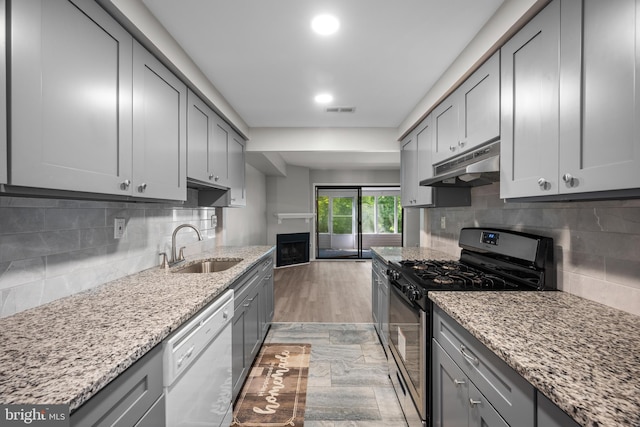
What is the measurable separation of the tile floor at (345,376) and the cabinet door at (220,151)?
173 centimetres

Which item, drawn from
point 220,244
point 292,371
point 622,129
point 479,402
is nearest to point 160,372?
point 479,402

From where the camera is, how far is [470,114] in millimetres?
1817

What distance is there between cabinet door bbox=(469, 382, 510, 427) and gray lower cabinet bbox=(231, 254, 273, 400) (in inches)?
51.9

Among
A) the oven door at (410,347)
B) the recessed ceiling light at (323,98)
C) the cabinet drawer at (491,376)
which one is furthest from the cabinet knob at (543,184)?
the recessed ceiling light at (323,98)

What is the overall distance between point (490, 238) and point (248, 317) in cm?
184

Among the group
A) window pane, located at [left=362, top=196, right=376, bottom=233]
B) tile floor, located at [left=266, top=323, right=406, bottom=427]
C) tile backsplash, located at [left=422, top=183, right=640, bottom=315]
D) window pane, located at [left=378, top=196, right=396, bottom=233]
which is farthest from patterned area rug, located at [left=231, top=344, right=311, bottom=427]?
window pane, located at [left=378, top=196, right=396, bottom=233]

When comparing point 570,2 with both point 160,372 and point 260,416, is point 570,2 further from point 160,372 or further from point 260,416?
point 260,416

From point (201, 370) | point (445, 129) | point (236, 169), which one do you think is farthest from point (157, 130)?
point (445, 129)

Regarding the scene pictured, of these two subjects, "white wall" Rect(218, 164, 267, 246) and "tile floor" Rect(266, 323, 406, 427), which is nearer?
"tile floor" Rect(266, 323, 406, 427)

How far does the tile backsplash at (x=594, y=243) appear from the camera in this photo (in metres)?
1.12

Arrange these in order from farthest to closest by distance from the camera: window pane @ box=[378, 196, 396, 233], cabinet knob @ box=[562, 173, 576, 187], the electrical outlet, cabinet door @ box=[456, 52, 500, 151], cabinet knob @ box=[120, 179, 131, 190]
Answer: window pane @ box=[378, 196, 396, 233]
the electrical outlet
cabinet door @ box=[456, 52, 500, 151]
cabinet knob @ box=[120, 179, 131, 190]
cabinet knob @ box=[562, 173, 576, 187]

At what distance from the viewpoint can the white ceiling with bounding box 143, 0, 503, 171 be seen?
144 centimetres

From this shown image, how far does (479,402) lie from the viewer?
3.35 ft

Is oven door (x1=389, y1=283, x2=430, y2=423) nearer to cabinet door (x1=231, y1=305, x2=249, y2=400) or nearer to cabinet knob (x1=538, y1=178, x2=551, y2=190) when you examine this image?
cabinet knob (x1=538, y1=178, x2=551, y2=190)
